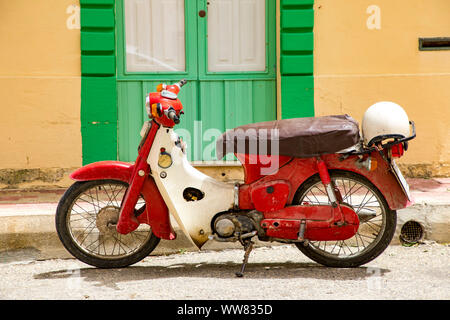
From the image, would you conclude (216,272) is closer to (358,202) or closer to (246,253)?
(246,253)

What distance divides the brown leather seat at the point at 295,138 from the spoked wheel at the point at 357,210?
0.26m

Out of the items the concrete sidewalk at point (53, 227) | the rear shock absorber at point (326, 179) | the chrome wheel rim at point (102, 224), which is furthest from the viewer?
the concrete sidewalk at point (53, 227)

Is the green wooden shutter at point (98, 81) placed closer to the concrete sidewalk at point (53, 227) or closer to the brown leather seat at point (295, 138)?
the concrete sidewalk at point (53, 227)

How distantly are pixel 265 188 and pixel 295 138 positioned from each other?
421mm

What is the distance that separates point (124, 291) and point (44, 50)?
379 centimetres

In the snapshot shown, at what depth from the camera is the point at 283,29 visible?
24.2 ft

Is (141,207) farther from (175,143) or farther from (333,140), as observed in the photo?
(333,140)

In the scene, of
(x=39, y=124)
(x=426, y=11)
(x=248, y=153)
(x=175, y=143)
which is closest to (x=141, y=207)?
(x=175, y=143)

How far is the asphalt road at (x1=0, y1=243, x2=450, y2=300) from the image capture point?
4254mm

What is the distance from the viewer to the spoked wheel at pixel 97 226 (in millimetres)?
4859

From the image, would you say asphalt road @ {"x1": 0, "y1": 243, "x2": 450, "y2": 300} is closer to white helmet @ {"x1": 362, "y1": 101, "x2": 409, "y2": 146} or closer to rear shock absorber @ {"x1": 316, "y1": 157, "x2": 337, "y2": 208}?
rear shock absorber @ {"x1": 316, "y1": 157, "x2": 337, "y2": 208}

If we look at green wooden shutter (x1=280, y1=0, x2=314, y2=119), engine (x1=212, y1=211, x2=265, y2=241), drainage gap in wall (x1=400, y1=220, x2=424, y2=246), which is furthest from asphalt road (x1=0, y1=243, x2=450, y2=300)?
green wooden shutter (x1=280, y1=0, x2=314, y2=119)

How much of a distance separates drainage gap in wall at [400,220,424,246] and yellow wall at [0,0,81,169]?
3643 millimetres

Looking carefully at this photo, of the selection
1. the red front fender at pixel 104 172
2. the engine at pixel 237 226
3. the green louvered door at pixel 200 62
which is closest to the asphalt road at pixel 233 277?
the engine at pixel 237 226
